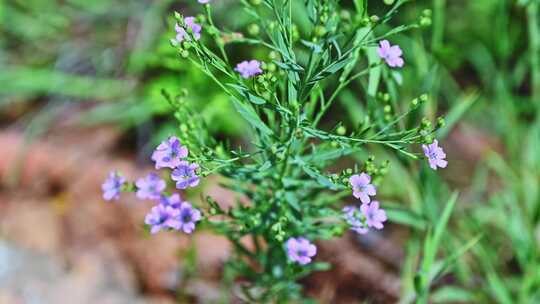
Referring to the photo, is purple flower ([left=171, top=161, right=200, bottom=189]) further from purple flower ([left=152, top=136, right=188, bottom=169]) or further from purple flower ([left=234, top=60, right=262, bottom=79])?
purple flower ([left=234, top=60, right=262, bottom=79])

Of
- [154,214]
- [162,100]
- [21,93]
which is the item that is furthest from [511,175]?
[21,93]

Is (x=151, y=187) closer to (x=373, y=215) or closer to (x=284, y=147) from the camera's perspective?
(x=284, y=147)

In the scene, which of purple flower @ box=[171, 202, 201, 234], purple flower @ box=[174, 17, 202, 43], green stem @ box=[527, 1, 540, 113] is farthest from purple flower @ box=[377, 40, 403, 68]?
green stem @ box=[527, 1, 540, 113]

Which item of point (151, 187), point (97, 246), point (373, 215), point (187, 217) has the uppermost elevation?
point (97, 246)

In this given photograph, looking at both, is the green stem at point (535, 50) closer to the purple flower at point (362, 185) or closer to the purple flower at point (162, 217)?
the purple flower at point (362, 185)

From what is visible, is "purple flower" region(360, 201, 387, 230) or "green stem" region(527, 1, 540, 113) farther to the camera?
"green stem" region(527, 1, 540, 113)

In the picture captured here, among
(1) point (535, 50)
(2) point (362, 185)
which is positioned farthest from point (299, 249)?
(1) point (535, 50)

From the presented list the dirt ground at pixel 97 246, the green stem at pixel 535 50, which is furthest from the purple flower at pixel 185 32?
the green stem at pixel 535 50
